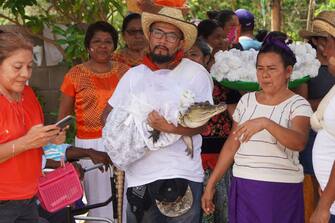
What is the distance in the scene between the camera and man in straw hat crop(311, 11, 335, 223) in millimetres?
3217

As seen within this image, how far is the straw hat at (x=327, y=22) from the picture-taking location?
3389mm

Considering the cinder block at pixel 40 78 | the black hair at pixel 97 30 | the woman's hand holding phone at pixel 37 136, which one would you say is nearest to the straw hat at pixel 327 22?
the woman's hand holding phone at pixel 37 136

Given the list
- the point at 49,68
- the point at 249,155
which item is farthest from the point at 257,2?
the point at 249,155

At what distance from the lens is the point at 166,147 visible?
12.6 feet

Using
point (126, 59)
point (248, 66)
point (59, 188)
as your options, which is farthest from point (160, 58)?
point (126, 59)

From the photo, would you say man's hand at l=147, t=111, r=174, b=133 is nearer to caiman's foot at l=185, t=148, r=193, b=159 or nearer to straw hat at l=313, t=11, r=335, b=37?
caiman's foot at l=185, t=148, r=193, b=159

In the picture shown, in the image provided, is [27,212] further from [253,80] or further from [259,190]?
[253,80]

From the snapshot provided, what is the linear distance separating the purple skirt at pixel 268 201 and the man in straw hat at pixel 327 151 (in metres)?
0.45

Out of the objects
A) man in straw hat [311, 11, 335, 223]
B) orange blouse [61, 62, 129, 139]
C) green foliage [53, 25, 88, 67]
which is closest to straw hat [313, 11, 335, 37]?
man in straw hat [311, 11, 335, 223]

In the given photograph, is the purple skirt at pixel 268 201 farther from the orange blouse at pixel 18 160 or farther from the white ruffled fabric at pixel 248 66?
the orange blouse at pixel 18 160

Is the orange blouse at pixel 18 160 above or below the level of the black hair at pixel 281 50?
below

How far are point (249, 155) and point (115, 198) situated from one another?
1.07 meters

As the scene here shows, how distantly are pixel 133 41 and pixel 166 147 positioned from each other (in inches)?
85.2

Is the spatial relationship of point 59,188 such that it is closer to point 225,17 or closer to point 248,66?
point 248,66
